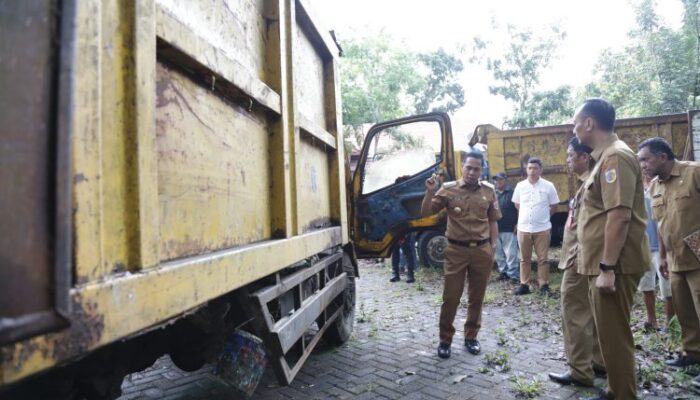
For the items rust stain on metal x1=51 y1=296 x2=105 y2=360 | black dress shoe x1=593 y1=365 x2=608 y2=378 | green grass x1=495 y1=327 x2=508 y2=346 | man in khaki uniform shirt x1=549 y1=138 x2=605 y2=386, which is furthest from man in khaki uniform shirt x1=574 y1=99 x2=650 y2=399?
rust stain on metal x1=51 y1=296 x2=105 y2=360

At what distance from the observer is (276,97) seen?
7.36 ft

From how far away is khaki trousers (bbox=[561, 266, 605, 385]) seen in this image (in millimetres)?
3094

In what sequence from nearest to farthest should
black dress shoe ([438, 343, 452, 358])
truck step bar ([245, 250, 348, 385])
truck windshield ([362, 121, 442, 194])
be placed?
truck step bar ([245, 250, 348, 385])
black dress shoe ([438, 343, 452, 358])
truck windshield ([362, 121, 442, 194])

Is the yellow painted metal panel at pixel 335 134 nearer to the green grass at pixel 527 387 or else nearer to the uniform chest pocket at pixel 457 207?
the uniform chest pocket at pixel 457 207

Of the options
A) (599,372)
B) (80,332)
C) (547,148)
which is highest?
(547,148)

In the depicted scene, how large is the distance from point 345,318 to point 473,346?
1.12m

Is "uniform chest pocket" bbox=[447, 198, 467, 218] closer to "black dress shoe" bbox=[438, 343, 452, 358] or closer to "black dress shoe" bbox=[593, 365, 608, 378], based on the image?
"black dress shoe" bbox=[438, 343, 452, 358]

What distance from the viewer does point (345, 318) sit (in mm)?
4055

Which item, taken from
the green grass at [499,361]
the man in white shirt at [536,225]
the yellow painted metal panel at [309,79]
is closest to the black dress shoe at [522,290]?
the man in white shirt at [536,225]

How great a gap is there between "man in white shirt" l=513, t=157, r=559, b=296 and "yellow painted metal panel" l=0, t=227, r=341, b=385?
16.5ft

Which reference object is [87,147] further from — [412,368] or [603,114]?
[412,368]

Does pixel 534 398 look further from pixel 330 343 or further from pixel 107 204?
pixel 107 204

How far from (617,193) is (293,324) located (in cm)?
186

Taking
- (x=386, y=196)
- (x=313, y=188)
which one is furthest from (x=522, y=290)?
(x=313, y=188)
